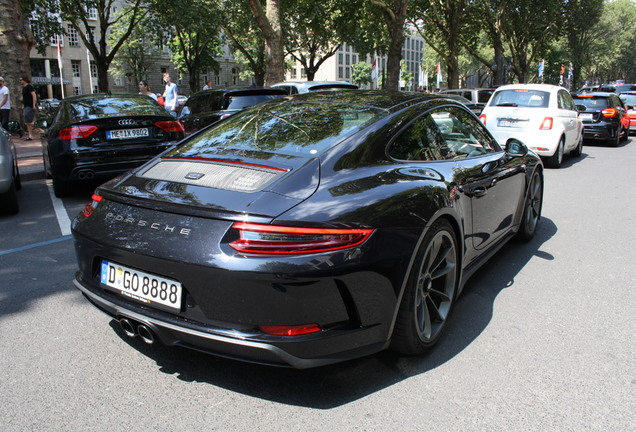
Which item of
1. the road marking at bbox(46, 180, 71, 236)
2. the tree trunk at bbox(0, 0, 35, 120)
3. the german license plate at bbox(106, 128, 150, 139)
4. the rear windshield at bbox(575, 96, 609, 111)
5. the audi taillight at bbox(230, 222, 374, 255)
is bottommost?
the road marking at bbox(46, 180, 71, 236)

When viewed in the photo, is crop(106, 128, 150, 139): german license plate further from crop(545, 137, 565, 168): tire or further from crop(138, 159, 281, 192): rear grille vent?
crop(545, 137, 565, 168): tire

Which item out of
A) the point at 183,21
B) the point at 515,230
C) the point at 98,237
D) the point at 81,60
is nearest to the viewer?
the point at 98,237

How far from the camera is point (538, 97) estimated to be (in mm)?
11086

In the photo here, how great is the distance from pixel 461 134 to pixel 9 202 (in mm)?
5524

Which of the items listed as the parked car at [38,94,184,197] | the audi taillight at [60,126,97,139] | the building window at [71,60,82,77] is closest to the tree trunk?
the parked car at [38,94,184,197]

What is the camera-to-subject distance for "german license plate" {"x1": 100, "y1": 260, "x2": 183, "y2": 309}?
2.42 metres

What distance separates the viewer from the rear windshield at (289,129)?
298cm

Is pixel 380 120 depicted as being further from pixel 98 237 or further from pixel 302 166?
pixel 98 237

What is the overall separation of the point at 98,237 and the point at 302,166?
1081 mm

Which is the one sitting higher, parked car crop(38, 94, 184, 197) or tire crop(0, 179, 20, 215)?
parked car crop(38, 94, 184, 197)

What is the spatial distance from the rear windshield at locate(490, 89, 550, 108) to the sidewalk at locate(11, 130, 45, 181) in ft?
30.0

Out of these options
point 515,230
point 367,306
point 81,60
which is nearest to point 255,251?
point 367,306

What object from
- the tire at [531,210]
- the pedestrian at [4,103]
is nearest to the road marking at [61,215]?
the tire at [531,210]

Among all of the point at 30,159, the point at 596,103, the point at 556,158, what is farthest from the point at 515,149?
the point at 596,103
